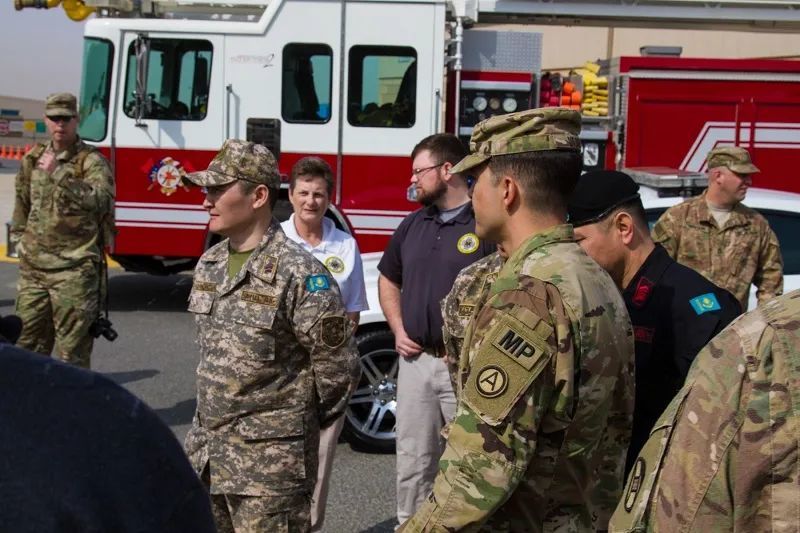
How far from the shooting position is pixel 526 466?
200cm

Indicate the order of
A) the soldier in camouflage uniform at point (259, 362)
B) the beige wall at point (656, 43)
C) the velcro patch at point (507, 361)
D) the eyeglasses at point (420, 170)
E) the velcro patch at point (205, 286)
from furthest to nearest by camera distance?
1. the beige wall at point (656, 43)
2. the eyeglasses at point (420, 170)
3. the velcro patch at point (205, 286)
4. the soldier in camouflage uniform at point (259, 362)
5. the velcro patch at point (507, 361)

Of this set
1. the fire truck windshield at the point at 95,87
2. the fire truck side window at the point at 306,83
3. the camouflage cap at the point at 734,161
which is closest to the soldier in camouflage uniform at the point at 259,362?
the camouflage cap at the point at 734,161

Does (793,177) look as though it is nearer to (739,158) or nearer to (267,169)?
(739,158)

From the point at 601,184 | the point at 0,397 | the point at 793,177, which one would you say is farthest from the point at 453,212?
the point at 793,177

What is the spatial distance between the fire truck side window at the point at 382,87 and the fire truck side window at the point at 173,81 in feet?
4.70

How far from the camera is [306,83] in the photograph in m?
9.09

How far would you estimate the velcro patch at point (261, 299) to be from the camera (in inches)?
125

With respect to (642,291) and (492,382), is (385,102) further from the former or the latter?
(492,382)

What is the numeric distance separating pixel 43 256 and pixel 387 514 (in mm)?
2606

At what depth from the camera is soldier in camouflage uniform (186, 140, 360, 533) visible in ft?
10.4

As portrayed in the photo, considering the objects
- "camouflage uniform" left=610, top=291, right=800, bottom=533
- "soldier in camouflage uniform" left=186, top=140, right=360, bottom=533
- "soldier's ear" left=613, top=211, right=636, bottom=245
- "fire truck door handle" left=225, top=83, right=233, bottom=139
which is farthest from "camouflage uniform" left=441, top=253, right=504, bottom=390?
"fire truck door handle" left=225, top=83, right=233, bottom=139

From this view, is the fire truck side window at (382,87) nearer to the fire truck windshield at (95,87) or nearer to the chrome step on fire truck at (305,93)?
the chrome step on fire truck at (305,93)

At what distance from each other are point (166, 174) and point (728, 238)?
5.58 m

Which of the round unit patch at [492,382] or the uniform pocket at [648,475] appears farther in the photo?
the round unit patch at [492,382]
